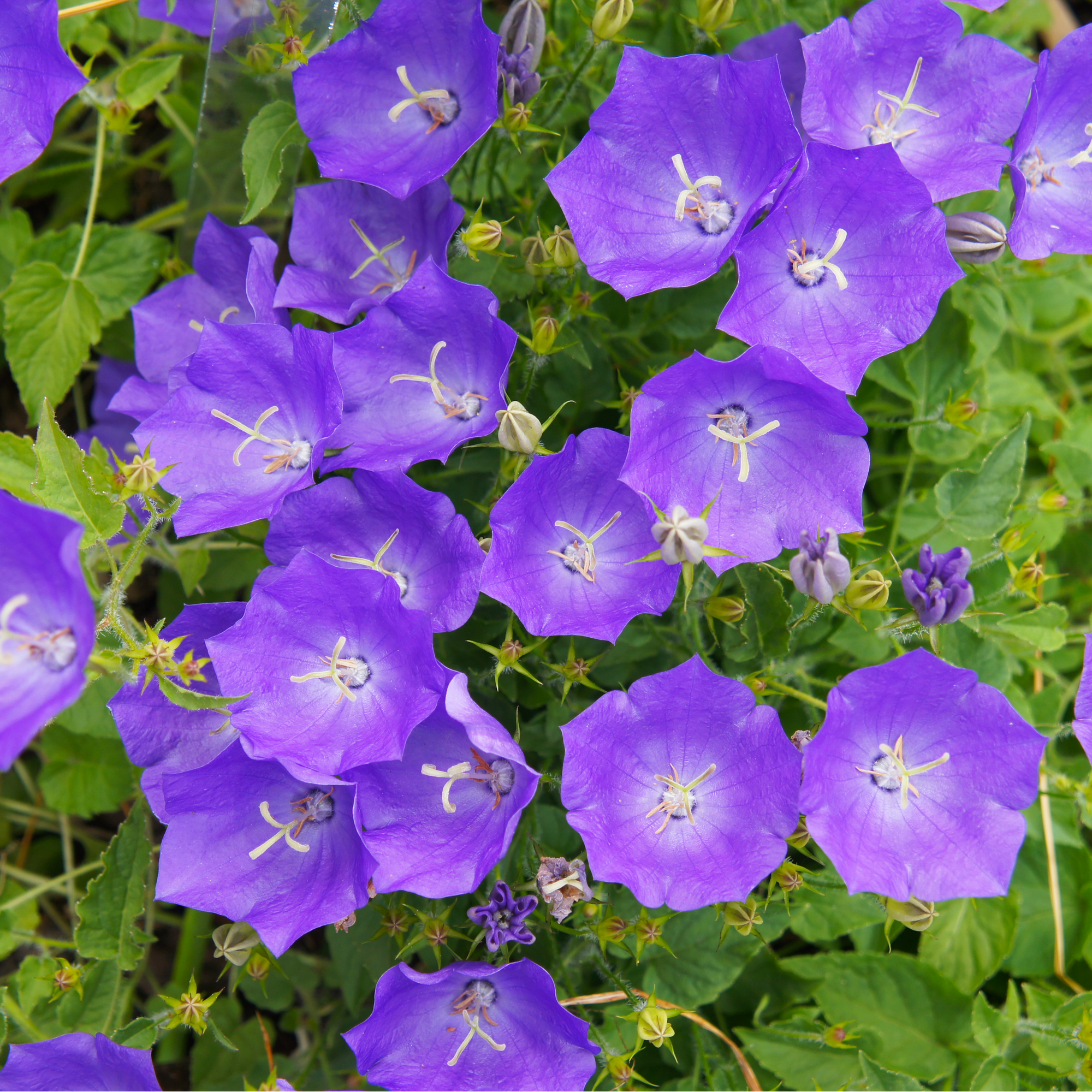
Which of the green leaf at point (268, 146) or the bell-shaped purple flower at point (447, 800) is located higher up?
Result: the green leaf at point (268, 146)

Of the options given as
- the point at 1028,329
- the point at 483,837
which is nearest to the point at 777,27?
the point at 1028,329

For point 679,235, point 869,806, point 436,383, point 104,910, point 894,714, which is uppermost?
point 679,235

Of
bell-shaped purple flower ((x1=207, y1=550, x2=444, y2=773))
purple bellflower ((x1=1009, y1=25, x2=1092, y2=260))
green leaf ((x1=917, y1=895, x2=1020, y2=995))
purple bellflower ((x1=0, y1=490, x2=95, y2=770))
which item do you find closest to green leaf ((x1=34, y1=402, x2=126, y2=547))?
purple bellflower ((x1=0, y1=490, x2=95, y2=770))

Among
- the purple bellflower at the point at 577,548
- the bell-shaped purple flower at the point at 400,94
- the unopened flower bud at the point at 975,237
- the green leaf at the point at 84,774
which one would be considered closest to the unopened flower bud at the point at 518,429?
the purple bellflower at the point at 577,548

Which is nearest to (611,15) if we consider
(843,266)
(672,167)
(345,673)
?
(672,167)

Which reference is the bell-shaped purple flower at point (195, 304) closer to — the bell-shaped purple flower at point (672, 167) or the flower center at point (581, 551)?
the bell-shaped purple flower at point (672, 167)

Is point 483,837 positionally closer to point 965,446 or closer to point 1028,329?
point 965,446
